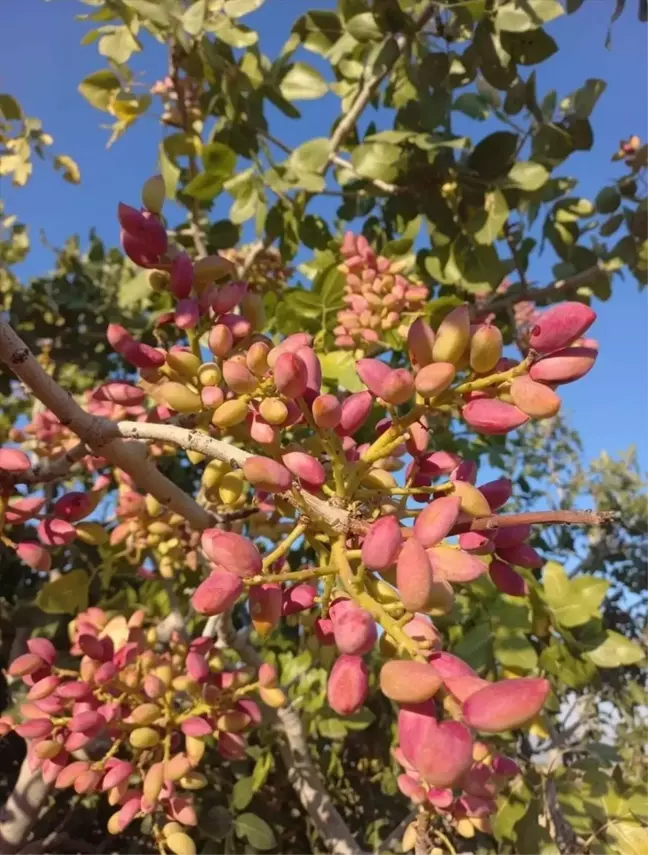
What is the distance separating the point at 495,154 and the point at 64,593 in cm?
91

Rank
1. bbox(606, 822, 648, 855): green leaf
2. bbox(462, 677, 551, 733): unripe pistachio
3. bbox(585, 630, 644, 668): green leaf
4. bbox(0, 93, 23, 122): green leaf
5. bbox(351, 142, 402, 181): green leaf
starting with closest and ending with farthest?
1. bbox(462, 677, 551, 733): unripe pistachio
2. bbox(606, 822, 648, 855): green leaf
3. bbox(585, 630, 644, 668): green leaf
4. bbox(351, 142, 402, 181): green leaf
5. bbox(0, 93, 23, 122): green leaf

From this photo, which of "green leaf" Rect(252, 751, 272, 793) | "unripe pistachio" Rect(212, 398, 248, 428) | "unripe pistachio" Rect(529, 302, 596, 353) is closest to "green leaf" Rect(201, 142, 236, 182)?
"unripe pistachio" Rect(212, 398, 248, 428)

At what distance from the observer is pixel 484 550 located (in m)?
0.45

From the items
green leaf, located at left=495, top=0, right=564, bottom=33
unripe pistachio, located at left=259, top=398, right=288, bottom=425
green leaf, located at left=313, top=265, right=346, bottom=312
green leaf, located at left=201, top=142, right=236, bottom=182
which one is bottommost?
unripe pistachio, located at left=259, top=398, right=288, bottom=425

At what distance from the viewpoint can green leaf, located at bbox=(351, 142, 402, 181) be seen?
112 centimetres

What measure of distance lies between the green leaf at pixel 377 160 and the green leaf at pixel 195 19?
297 millimetres

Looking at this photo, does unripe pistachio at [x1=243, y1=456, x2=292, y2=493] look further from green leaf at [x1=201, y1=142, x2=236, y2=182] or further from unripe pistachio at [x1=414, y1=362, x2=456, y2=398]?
green leaf at [x1=201, y1=142, x2=236, y2=182]

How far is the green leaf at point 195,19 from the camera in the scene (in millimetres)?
1056

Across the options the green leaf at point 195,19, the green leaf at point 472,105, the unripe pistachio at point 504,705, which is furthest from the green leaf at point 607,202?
the unripe pistachio at point 504,705

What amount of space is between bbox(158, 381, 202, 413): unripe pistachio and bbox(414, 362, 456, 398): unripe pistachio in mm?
192

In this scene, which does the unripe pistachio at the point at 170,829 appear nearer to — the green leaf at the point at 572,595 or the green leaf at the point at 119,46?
the green leaf at the point at 572,595

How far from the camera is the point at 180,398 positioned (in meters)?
0.53

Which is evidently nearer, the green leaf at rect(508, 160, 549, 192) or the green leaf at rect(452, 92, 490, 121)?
the green leaf at rect(508, 160, 549, 192)

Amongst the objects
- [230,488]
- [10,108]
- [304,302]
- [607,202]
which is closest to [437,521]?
[230,488]
